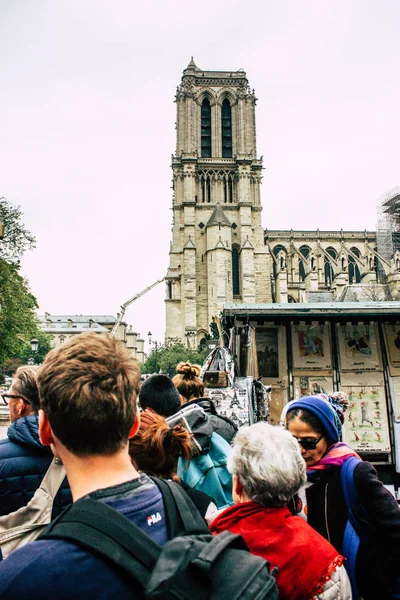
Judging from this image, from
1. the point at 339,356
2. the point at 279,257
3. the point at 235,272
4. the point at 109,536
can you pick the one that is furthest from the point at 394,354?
the point at 279,257

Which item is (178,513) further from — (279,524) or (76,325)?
(76,325)

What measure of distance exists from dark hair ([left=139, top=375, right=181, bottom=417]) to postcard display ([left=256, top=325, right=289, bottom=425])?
4.62 metres

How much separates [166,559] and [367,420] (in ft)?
23.2

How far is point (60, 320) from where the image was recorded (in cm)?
9125

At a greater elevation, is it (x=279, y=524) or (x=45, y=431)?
(x=45, y=431)

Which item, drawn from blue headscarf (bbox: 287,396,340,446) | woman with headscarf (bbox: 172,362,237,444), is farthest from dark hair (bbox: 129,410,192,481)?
woman with headscarf (bbox: 172,362,237,444)

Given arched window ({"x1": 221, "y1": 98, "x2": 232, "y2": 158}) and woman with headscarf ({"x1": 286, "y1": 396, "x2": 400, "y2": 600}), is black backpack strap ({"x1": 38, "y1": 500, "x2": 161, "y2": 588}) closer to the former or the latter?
woman with headscarf ({"x1": 286, "y1": 396, "x2": 400, "y2": 600})

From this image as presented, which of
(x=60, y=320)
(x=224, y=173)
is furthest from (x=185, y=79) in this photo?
(x=60, y=320)

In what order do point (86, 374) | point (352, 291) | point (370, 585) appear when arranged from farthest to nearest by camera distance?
point (352, 291) → point (370, 585) → point (86, 374)

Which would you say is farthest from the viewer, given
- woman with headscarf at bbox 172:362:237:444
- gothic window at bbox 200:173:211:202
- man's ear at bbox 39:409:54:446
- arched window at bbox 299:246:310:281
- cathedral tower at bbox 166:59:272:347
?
arched window at bbox 299:246:310:281

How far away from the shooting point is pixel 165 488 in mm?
1299

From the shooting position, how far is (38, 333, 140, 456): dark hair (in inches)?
48.6

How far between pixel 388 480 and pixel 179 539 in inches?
281

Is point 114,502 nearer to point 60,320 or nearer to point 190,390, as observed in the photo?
point 190,390
